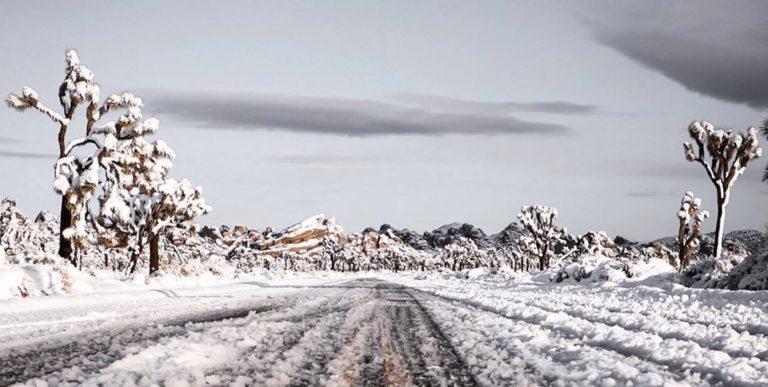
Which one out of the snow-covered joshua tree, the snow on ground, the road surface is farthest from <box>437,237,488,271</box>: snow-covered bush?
the road surface

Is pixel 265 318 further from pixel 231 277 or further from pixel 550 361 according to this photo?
pixel 231 277

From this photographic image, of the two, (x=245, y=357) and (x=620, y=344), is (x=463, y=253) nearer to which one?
(x=620, y=344)

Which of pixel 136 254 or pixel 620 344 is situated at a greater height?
pixel 136 254

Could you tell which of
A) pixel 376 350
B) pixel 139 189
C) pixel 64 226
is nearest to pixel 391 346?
pixel 376 350

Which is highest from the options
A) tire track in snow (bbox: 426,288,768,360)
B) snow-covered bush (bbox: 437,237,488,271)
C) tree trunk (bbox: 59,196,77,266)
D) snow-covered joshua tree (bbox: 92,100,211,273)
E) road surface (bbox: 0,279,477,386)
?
snow-covered joshua tree (bbox: 92,100,211,273)

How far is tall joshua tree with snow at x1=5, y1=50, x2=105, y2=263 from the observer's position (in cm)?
2291

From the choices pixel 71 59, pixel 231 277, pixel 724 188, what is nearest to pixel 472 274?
pixel 231 277

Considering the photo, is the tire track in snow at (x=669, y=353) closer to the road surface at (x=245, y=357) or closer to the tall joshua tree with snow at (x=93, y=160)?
the road surface at (x=245, y=357)

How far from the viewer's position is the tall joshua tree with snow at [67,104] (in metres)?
22.9

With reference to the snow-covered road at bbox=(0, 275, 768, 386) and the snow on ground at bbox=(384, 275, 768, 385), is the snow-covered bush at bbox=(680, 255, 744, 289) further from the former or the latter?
the snow-covered road at bbox=(0, 275, 768, 386)

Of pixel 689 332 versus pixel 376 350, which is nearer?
pixel 376 350

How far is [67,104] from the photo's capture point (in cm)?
2397

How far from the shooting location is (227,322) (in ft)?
28.0

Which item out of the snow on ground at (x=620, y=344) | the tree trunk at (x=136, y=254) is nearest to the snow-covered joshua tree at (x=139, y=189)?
the tree trunk at (x=136, y=254)
